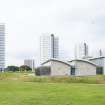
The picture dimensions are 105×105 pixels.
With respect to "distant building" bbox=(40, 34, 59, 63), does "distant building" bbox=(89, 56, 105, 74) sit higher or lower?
lower

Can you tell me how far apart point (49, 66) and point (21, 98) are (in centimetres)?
5901

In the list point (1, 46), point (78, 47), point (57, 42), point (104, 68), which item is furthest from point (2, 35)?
point (104, 68)

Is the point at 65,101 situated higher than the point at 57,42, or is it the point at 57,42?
the point at 57,42

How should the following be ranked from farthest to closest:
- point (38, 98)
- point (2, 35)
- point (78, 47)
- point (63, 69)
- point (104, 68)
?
point (2, 35)
point (78, 47)
point (104, 68)
point (63, 69)
point (38, 98)

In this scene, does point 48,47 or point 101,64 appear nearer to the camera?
point 101,64

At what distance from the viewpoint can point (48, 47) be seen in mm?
167375

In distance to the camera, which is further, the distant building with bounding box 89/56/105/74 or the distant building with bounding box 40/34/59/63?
the distant building with bounding box 40/34/59/63

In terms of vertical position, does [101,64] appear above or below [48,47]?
below

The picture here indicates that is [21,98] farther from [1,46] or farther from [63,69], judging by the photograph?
[1,46]

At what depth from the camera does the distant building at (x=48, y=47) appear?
530 ft

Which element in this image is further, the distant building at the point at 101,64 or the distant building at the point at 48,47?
the distant building at the point at 48,47

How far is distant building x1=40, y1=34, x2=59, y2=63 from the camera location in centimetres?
16150

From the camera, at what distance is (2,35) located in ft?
591

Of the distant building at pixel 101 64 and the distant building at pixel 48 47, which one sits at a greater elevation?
the distant building at pixel 48 47
